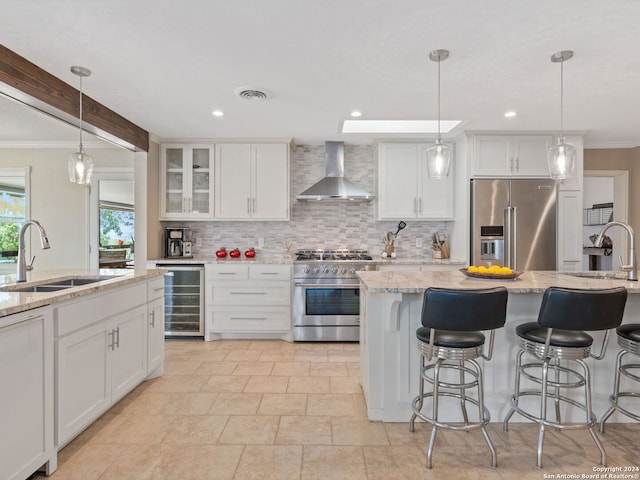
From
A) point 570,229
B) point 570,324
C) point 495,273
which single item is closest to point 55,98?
point 495,273

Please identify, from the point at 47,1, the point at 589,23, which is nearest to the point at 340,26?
the point at 589,23

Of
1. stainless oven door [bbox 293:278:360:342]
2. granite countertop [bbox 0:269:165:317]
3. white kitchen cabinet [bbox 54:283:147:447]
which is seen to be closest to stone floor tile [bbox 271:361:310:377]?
stainless oven door [bbox 293:278:360:342]

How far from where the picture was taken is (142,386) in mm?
2953

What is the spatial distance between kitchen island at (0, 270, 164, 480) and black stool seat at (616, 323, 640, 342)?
10.00ft

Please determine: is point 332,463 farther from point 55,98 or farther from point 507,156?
point 507,156

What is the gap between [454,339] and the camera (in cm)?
197

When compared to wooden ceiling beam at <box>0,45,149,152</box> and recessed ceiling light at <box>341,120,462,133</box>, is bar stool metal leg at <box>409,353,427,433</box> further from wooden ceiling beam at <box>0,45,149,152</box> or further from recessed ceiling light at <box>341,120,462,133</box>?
wooden ceiling beam at <box>0,45,149,152</box>

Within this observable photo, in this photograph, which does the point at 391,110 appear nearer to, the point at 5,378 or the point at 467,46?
the point at 467,46

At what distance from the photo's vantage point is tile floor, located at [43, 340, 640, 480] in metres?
1.90

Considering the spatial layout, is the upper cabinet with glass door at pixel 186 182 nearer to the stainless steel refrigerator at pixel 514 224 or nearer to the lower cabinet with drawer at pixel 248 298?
the lower cabinet with drawer at pixel 248 298

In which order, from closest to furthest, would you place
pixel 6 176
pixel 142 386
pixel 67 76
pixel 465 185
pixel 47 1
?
1. pixel 47 1
2. pixel 67 76
3. pixel 142 386
4. pixel 465 185
5. pixel 6 176

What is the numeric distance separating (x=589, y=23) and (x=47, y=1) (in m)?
2.78

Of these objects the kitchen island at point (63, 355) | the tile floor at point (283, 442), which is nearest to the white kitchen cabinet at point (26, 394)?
the kitchen island at point (63, 355)

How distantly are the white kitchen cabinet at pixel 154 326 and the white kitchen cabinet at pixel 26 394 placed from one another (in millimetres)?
1064
